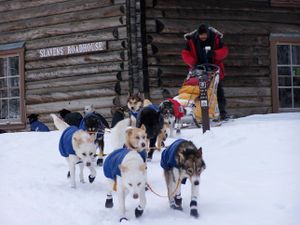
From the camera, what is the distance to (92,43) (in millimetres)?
11336

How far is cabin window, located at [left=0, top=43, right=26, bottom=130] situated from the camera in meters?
12.6

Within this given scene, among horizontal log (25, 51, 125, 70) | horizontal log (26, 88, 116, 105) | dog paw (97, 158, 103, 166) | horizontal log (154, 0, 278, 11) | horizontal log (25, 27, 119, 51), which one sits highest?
horizontal log (154, 0, 278, 11)

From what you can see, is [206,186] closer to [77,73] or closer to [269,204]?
[269,204]

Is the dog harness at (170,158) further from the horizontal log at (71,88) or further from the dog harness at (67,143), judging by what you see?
the horizontal log at (71,88)

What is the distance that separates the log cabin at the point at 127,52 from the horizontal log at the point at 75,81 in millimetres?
24

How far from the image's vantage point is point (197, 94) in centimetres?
877

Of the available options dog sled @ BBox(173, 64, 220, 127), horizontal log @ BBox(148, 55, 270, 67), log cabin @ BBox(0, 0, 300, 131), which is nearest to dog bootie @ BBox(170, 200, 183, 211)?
dog sled @ BBox(173, 64, 220, 127)

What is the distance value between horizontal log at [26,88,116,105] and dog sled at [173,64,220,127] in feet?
8.88

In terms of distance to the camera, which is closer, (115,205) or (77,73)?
(115,205)

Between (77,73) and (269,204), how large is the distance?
310 inches

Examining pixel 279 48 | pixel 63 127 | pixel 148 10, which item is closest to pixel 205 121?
pixel 63 127

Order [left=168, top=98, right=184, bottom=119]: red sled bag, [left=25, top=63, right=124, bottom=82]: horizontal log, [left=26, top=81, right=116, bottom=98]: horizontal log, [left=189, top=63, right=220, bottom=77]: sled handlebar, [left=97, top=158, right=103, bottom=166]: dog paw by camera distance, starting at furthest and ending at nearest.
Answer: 1. [left=26, top=81, right=116, bottom=98]: horizontal log
2. [left=25, top=63, right=124, bottom=82]: horizontal log
3. [left=189, top=63, right=220, bottom=77]: sled handlebar
4. [left=168, top=98, right=184, bottom=119]: red sled bag
5. [left=97, top=158, right=103, bottom=166]: dog paw

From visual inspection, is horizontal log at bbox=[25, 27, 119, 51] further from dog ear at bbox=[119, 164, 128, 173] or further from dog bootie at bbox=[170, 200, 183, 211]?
dog ear at bbox=[119, 164, 128, 173]

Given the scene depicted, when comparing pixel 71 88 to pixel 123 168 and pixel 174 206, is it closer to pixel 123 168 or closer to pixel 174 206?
pixel 174 206
